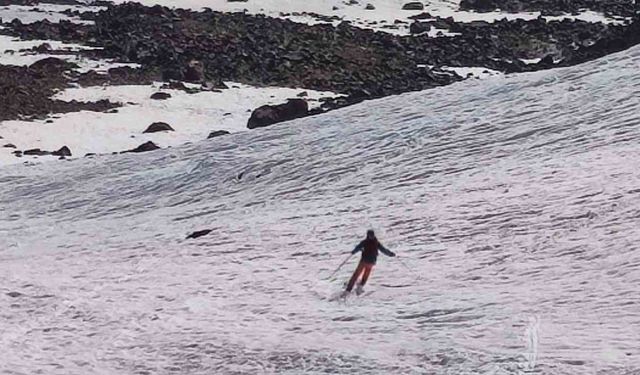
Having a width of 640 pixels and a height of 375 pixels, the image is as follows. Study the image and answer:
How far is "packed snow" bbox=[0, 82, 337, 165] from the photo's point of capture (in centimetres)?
4512

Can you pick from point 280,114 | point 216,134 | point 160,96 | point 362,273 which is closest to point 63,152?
point 216,134

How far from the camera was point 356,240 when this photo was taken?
82.5 ft

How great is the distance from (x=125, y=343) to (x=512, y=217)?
9.63m

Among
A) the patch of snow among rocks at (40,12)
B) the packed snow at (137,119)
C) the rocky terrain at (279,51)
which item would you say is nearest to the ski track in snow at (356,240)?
the packed snow at (137,119)

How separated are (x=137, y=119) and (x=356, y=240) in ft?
86.6

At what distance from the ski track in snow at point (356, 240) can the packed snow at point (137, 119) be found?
655 centimetres

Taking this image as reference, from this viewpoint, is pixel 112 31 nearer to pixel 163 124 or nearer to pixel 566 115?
pixel 163 124

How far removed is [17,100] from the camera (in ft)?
167

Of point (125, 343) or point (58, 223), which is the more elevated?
point (125, 343)

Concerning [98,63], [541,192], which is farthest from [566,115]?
[98,63]

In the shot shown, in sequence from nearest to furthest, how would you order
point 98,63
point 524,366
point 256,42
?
point 524,366, point 98,63, point 256,42

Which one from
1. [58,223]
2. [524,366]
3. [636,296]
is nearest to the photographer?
[524,366]

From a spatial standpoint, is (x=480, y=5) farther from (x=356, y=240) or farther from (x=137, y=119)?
(x=356, y=240)

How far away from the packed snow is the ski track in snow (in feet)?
21.5
